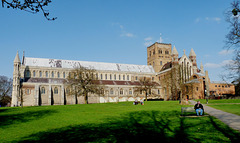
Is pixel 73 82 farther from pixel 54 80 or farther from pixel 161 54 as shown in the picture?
pixel 161 54

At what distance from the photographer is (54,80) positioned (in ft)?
211

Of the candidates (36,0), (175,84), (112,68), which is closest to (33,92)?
(112,68)

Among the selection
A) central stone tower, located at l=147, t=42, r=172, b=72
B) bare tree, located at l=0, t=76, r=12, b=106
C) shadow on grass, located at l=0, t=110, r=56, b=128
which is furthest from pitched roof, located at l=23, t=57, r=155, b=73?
shadow on grass, located at l=0, t=110, r=56, b=128

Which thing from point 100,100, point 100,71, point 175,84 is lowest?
point 100,100

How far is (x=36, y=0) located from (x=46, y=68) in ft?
207

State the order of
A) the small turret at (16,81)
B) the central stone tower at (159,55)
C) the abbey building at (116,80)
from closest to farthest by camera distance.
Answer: the small turret at (16,81) → the abbey building at (116,80) → the central stone tower at (159,55)

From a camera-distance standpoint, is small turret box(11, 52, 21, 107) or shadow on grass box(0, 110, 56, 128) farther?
small turret box(11, 52, 21, 107)

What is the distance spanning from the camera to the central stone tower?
84500 millimetres

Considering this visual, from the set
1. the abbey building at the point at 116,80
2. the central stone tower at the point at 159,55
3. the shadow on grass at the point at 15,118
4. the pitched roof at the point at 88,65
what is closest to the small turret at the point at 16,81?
the abbey building at the point at 116,80

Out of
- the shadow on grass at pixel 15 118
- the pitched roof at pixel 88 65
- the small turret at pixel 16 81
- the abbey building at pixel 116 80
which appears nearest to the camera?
the shadow on grass at pixel 15 118

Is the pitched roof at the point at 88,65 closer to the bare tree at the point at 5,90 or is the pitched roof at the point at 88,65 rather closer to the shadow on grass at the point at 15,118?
the bare tree at the point at 5,90

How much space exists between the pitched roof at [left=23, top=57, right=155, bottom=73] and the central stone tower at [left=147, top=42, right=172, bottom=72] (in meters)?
2.84

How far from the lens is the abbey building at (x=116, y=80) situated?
A: 58.6 meters

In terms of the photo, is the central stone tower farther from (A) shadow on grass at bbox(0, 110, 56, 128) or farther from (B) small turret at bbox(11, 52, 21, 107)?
(A) shadow on grass at bbox(0, 110, 56, 128)
